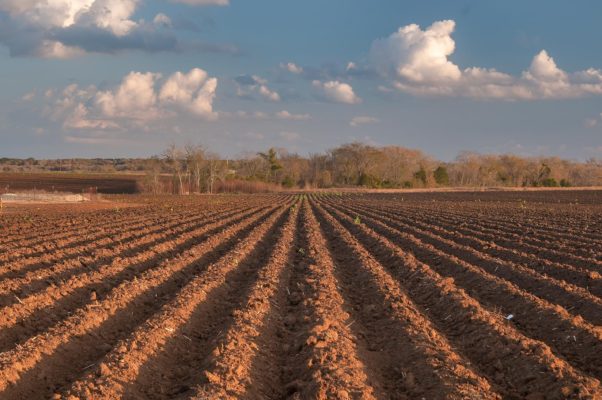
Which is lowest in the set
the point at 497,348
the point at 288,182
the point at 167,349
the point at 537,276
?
the point at 167,349

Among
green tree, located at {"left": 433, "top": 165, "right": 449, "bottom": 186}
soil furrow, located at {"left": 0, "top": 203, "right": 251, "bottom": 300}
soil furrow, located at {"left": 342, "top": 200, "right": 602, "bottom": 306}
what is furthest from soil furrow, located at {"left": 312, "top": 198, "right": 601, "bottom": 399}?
green tree, located at {"left": 433, "top": 165, "right": 449, "bottom": 186}

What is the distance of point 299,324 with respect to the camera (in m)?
8.03

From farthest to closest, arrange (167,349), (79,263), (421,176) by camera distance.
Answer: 1. (421,176)
2. (79,263)
3. (167,349)

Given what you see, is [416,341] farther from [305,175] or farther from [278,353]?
[305,175]

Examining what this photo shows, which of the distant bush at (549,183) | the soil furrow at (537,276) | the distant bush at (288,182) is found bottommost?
the soil furrow at (537,276)

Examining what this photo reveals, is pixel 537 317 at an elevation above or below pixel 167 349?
above

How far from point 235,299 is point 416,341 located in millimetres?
3597

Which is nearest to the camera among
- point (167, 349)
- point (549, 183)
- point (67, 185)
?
point (167, 349)

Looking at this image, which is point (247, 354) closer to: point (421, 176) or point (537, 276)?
point (537, 276)

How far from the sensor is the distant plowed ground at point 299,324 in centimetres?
560

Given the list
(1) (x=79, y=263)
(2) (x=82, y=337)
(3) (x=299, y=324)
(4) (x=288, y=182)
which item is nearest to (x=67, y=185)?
(4) (x=288, y=182)

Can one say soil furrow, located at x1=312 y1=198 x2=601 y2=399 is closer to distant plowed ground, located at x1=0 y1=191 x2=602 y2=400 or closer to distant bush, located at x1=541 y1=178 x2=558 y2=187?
distant plowed ground, located at x1=0 y1=191 x2=602 y2=400

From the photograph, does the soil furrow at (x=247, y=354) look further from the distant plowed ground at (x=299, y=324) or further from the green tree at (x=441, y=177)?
the green tree at (x=441, y=177)

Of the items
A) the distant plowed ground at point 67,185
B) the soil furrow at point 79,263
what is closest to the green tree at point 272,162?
the distant plowed ground at point 67,185
